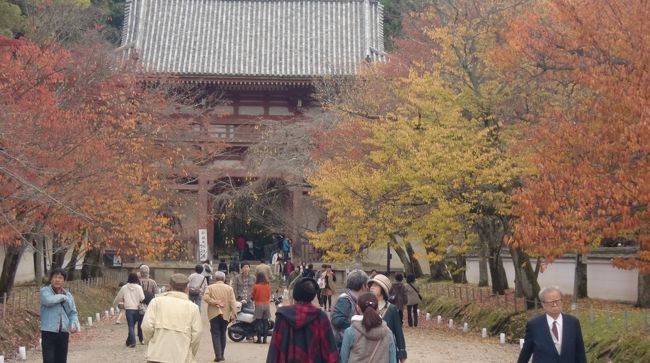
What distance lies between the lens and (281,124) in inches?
1654

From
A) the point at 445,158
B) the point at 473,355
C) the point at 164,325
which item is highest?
the point at 445,158

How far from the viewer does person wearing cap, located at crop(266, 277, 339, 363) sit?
8469mm

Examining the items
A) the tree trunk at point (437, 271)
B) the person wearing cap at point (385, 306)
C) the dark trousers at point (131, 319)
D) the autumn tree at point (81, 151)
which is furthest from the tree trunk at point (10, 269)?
the tree trunk at point (437, 271)

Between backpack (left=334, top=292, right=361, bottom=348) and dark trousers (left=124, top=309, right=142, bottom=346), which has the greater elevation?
backpack (left=334, top=292, right=361, bottom=348)

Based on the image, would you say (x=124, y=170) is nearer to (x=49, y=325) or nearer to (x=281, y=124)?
(x=49, y=325)

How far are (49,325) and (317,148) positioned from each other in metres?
23.3

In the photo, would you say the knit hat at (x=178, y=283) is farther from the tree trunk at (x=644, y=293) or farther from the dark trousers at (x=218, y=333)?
the tree trunk at (x=644, y=293)

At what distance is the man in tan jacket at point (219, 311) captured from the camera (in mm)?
15875

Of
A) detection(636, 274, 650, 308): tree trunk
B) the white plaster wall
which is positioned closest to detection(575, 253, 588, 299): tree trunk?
the white plaster wall

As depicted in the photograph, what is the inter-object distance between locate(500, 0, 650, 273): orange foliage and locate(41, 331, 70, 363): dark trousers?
22.8 feet

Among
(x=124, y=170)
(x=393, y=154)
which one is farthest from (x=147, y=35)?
(x=393, y=154)

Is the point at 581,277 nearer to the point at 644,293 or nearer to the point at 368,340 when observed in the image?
the point at 644,293

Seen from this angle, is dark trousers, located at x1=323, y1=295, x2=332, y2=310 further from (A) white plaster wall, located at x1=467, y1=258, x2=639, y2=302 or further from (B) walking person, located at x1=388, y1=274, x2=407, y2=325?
(A) white plaster wall, located at x1=467, y1=258, x2=639, y2=302

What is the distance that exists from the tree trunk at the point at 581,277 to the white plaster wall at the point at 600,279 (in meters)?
0.37
